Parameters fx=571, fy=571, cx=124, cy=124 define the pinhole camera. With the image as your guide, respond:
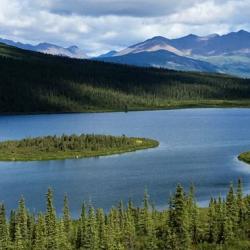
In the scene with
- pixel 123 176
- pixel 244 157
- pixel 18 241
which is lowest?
pixel 123 176

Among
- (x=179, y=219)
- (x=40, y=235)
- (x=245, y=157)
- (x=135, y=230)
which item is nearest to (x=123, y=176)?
(x=245, y=157)

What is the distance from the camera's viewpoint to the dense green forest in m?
76.6

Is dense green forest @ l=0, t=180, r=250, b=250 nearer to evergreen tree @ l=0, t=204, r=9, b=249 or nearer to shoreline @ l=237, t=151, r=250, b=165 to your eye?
evergreen tree @ l=0, t=204, r=9, b=249

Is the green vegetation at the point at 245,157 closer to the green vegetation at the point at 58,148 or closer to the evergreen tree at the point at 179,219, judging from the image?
the green vegetation at the point at 58,148

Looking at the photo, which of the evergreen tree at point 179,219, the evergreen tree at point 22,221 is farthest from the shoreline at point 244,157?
the evergreen tree at point 22,221

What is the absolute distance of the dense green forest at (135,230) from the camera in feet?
251

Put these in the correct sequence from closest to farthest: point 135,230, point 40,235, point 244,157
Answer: point 40,235
point 135,230
point 244,157

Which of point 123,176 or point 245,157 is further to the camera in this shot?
point 245,157

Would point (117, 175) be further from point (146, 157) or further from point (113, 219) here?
point (113, 219)

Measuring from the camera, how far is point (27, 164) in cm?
16862

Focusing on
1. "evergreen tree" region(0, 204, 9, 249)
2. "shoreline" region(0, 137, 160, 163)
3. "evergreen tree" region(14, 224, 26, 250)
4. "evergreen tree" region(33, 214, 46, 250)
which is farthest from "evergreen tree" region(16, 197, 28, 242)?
"shoreline" region(0, 137, 160, 163)

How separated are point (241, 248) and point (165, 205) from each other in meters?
33.0

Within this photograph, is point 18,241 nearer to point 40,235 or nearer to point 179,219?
point 40,235

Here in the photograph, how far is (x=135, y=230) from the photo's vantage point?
85.8 meters
